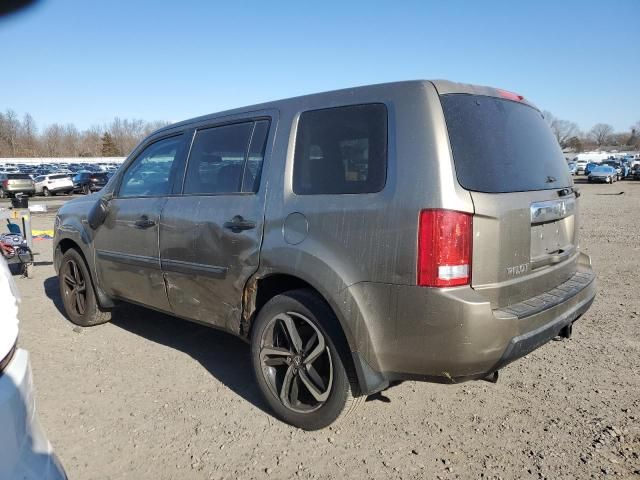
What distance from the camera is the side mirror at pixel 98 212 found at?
14.9 ft

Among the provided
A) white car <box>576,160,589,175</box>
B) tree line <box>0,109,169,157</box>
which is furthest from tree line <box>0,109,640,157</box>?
white car <box>576,160,589,175</box>

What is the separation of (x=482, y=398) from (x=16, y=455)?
109 inches

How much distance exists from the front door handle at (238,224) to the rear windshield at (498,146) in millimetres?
1340

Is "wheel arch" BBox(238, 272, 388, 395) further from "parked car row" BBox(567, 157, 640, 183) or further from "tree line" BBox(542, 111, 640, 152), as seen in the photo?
"tree line" BBox(542, 111, 640, 152)

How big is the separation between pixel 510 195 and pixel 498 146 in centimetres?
30

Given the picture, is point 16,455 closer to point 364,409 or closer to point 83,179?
point 364,409

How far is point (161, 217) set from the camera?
386 centimetres

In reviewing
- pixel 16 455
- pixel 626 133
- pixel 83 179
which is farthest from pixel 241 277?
pixel 626 133

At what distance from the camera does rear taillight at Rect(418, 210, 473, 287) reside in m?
2.41

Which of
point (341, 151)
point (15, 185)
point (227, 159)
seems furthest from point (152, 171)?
point (15, 185)

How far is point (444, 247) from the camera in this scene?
241 centimetres

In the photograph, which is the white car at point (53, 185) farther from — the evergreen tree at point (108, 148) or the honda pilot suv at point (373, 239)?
the evergreen tree at point (108, 148)

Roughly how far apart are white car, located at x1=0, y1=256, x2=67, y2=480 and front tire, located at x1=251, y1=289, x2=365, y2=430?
1.45 meters

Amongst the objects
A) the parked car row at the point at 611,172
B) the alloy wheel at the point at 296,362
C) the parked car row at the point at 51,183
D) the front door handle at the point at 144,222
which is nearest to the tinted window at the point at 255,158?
the alloy wheel at the point at 296,362
